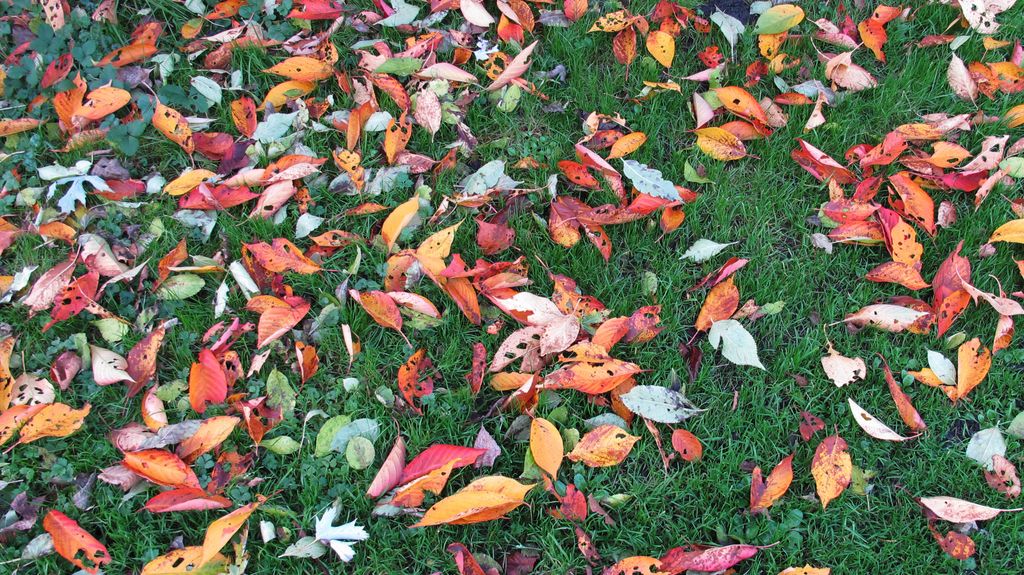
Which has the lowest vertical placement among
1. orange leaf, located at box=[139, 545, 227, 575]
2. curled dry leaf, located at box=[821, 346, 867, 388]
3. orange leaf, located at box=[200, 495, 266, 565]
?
orange leaf, located at box=[139, 545, 227, 575]

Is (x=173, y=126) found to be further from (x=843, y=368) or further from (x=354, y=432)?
(x=843, y=368)

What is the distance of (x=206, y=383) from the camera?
2.17 metres

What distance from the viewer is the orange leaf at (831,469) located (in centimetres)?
202

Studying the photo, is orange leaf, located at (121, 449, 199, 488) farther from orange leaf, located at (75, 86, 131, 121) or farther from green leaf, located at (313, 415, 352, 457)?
orange leaf, located at (75, 86, 131, 121)

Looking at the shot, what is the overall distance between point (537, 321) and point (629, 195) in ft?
1.95

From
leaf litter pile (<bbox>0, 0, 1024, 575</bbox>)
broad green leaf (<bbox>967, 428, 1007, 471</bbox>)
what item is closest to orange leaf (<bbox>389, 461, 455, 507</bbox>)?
leaf litter pile (<bbox>0, 0, 1024, 575</bbox>)

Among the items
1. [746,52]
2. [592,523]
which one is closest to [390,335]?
[592,523]

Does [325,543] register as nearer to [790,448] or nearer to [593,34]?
Result: [790,448]

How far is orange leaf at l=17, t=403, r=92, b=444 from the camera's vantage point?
2080mm

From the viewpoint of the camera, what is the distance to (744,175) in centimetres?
264

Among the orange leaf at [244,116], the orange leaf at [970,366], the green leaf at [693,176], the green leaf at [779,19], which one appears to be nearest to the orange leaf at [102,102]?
the orange leaf at [244,116]

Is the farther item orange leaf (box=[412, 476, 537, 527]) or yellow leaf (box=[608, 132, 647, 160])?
yellow leaf (box=[608, 132, 647, 160])

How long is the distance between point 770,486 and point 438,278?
3.65 ft

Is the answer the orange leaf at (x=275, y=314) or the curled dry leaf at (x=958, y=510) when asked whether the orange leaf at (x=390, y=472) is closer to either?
the orange leaf at (x=275, y=314)
